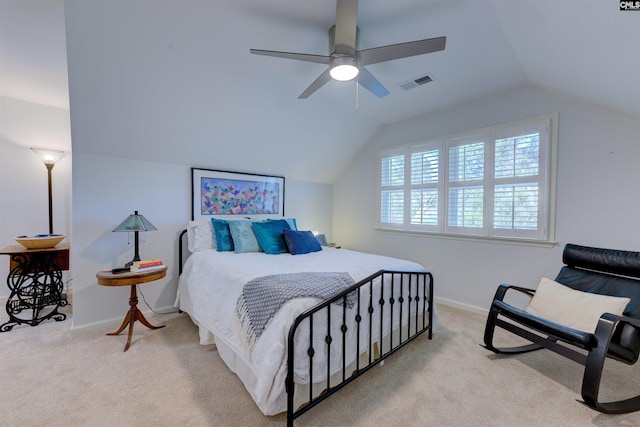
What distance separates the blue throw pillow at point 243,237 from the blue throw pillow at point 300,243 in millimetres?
379

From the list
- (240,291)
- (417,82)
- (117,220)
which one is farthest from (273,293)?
(417,82)

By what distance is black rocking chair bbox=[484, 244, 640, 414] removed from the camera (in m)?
1.69

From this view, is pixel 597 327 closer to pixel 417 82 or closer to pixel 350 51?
pixel 350 51

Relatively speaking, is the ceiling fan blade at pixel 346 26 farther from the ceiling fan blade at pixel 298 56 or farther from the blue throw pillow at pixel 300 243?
the blue throw pillow at pixel 300 243

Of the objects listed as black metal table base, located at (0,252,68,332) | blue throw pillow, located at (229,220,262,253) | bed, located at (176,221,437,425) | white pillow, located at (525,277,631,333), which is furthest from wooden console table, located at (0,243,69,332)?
white pillow, located at (525,277,631,333)

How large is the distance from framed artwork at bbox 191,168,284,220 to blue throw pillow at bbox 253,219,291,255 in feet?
2.30

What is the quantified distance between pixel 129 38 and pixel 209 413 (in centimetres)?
290

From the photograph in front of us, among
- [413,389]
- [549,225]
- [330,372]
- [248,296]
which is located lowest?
[413,389]

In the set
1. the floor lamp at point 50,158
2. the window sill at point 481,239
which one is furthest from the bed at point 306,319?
the floor lamp at point 50,158

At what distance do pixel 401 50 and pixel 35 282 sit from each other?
4.41 metres

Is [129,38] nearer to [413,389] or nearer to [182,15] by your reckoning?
[182,15]

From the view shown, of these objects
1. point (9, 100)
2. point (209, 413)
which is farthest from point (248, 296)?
point (9, 100)

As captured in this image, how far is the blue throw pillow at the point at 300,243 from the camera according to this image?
3114mm

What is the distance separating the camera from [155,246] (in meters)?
3.19
